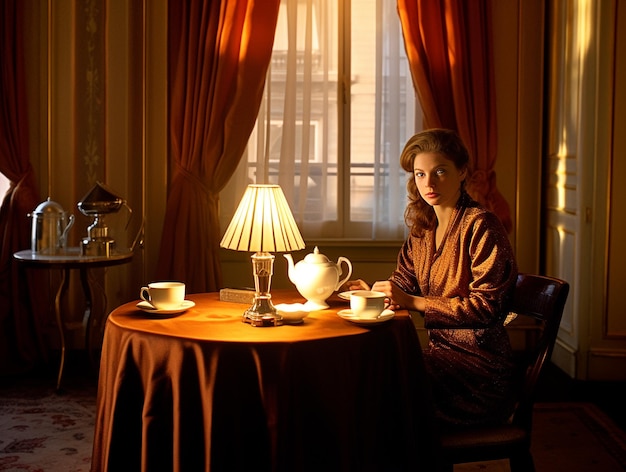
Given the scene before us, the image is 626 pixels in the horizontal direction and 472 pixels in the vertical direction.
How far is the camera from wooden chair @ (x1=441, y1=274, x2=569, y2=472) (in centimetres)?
216

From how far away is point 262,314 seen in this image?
7.58 feet

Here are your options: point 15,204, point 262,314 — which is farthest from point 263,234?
point 15,204

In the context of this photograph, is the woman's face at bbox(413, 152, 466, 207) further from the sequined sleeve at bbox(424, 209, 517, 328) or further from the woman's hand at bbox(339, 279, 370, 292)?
the woman's hand at bbox(339, 279, 370, 292)

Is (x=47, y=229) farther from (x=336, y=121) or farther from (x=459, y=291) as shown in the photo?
(x=459, y=291)

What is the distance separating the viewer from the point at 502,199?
14.6 feet

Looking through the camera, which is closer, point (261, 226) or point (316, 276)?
point (261, 226)

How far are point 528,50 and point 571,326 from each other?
1.44m

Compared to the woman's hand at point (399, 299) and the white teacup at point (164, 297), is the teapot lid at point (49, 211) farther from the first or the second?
the woman's hand at point (399, 299)

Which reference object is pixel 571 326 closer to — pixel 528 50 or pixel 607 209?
pixel 607 209

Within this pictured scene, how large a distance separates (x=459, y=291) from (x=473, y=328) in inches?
5.6

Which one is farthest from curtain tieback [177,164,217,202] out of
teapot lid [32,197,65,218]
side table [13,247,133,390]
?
teapot lid [32,197,65,218]

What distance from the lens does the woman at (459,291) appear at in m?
2.31

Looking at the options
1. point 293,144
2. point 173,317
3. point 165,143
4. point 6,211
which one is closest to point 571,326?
point 293,144

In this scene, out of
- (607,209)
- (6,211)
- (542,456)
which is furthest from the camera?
(6,211)
